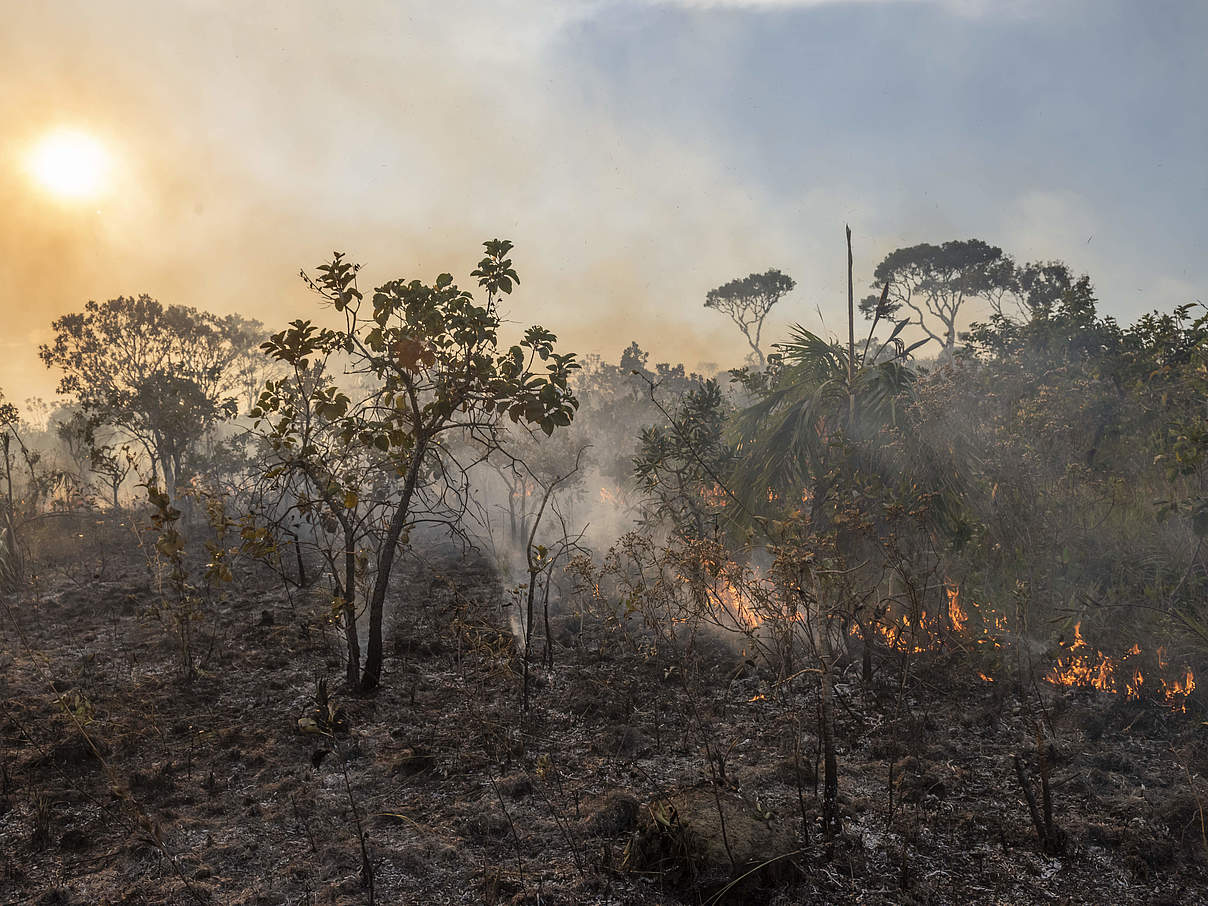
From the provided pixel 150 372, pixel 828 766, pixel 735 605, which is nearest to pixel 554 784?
pixel 828 766

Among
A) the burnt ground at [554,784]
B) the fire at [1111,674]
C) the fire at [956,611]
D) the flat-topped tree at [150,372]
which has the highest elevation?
the flat-topped tree at [150,372]

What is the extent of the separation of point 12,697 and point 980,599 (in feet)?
39.7

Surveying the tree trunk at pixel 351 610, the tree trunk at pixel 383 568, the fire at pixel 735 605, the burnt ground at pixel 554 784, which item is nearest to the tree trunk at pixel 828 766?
the burnt ground at pixel 554 784

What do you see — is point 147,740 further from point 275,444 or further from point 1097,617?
point 1097,617

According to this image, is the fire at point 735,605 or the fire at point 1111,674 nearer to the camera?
the fire at point 735,605

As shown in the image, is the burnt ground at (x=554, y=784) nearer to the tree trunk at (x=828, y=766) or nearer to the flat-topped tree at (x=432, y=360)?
the tree trunk at (x=828, y=766)

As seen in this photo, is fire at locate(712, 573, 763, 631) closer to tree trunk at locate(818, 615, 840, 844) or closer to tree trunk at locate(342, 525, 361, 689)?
tree trunk at locate(818, 615, 840, 844)

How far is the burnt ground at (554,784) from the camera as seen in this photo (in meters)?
4.52

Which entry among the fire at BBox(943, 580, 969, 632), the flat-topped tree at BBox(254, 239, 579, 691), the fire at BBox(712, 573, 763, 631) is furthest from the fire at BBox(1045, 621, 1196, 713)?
the flat-topped tree at BBox(254, 239, 579, 691)

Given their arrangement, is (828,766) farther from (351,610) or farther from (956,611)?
(956,611)

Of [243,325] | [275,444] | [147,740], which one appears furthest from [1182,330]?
[243,325]

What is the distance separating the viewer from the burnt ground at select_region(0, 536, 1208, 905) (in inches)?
178

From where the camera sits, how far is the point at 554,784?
598 centimetres

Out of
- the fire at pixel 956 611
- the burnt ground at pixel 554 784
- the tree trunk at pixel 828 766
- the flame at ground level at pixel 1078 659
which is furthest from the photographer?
the fire at pixel 956 611
